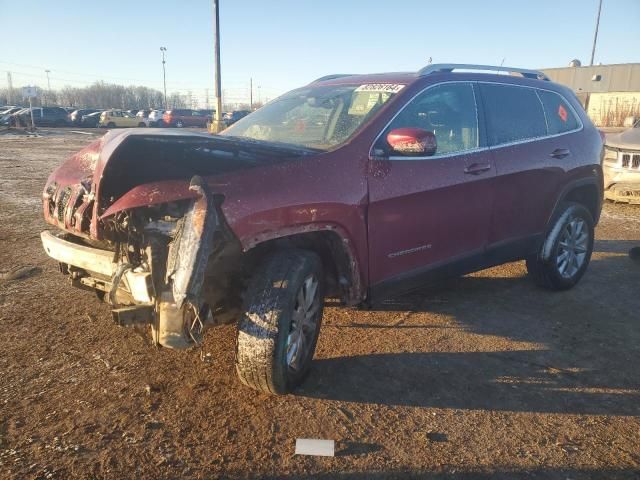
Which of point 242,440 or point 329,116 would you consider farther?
point 329,116

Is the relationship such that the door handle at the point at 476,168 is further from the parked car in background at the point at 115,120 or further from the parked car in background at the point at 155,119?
the parked car in background at the point at 115,120

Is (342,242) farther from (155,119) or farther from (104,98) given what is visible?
(104,98)

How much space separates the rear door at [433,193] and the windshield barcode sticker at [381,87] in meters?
0.16

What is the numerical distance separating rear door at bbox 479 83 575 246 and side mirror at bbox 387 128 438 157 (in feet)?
3.61

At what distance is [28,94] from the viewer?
29.0 meters

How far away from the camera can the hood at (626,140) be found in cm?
874

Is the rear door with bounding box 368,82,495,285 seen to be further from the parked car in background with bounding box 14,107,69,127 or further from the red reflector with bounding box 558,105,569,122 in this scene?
the parked car in background with bounding box 14,107,69,127

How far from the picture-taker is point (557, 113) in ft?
15.5

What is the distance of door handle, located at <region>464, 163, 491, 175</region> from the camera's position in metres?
3.71

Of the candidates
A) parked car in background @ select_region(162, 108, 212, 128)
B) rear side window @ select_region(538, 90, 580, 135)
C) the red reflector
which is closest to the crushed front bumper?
rear side window @ select_region(538, 90, 580, 135)

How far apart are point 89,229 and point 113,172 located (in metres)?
0.35

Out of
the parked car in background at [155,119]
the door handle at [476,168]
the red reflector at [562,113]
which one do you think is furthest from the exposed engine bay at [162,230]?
the parked car in background at [155,119]

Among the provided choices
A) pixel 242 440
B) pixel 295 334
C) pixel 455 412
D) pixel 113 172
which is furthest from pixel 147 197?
pixel 455 412

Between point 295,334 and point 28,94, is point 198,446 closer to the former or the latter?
point 295,334
